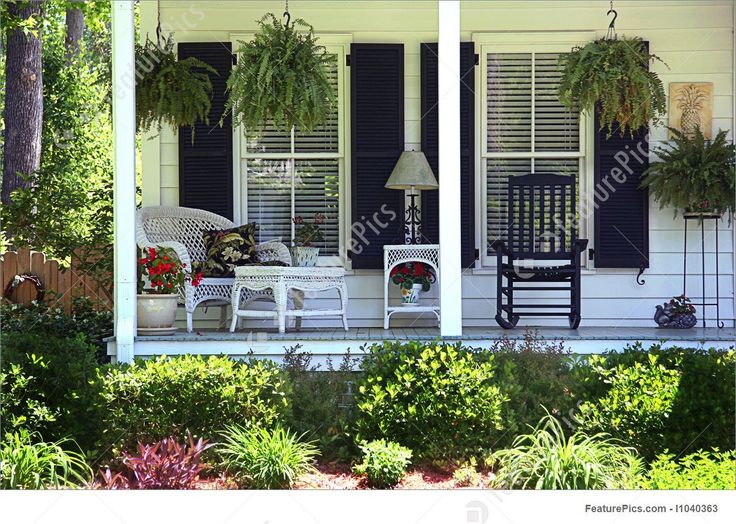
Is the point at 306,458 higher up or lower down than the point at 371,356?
lower down

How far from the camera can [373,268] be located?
23.0 ft

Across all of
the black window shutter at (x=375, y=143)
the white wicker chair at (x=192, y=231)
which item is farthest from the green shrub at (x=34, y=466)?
the black window shutter at (x=375, y=143)

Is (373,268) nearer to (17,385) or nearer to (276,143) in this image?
(276,143)

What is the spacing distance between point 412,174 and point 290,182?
3.23 feet

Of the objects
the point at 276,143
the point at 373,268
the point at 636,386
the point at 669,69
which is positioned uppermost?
the point at 669,69

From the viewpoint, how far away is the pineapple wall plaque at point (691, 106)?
695 cm

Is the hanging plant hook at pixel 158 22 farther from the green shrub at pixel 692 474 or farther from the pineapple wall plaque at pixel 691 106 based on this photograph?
the green shrub at pixel 692 474

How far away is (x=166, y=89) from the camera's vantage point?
248 inches

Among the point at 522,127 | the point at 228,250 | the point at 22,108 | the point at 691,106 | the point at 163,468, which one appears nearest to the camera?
the point at 163,468

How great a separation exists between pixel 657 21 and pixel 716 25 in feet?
1.47

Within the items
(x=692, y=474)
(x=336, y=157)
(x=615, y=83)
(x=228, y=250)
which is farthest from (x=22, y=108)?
(x=692, y=474)

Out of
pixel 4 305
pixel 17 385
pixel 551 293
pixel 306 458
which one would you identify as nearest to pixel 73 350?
pixel 17 385

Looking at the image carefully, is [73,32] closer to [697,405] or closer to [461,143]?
[461,143]

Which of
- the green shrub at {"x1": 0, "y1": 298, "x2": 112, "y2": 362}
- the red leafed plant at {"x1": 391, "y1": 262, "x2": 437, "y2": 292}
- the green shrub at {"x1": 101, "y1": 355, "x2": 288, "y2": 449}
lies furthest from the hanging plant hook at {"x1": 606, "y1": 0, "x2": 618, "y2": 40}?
the green shrub at {"x1": 0, "y1": 298, "x2": 112, "y2": 362}
